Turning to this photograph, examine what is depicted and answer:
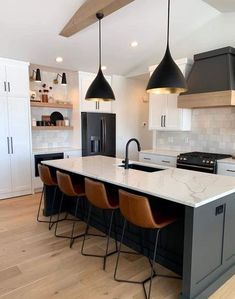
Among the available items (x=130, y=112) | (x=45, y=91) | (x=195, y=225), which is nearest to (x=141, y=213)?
(x=195, y=225)

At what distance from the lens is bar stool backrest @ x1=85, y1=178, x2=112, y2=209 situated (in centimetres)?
239

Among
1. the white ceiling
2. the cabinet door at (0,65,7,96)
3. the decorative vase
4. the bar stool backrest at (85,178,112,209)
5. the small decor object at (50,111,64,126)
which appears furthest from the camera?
the small decor object at (50,111,64,126)

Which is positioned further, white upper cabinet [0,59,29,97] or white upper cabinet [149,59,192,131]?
white upper cabinet [149,59,192,131]

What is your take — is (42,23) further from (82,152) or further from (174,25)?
(82,152)

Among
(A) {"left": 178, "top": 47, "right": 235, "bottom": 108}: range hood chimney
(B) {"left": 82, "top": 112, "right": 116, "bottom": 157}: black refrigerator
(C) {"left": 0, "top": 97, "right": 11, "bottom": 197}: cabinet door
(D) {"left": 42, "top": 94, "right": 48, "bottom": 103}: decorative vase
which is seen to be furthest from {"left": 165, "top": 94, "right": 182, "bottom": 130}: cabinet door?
(C) {"left": 0, "top": 97, "right": 11, "bottom": 197}: cabinet door

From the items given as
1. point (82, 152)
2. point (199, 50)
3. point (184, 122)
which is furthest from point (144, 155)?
point (199, 50)

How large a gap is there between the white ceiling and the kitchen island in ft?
8.07

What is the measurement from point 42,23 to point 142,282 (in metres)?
3.73

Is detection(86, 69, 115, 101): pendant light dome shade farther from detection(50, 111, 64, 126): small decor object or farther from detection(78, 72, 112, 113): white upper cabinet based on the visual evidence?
detection(50, 111, 64, 126): small decor object

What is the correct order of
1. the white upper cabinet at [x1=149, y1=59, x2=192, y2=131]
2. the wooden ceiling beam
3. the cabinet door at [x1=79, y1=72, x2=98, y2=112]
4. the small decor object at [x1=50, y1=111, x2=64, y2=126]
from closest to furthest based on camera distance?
the wooden ceiling beam < the white upper cabinet at [x1=149, y1=59, x2=192, y2=131] < the cabinet door at [x1=79, y1=72, x2=98, y2=112] < the small decor object at [x1=50, y1=111, x2=64, y2=126]

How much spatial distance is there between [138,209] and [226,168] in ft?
7.07

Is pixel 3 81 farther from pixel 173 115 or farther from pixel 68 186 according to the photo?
pixel 173 115

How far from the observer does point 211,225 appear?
76.4 inches

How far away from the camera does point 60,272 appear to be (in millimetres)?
2332
